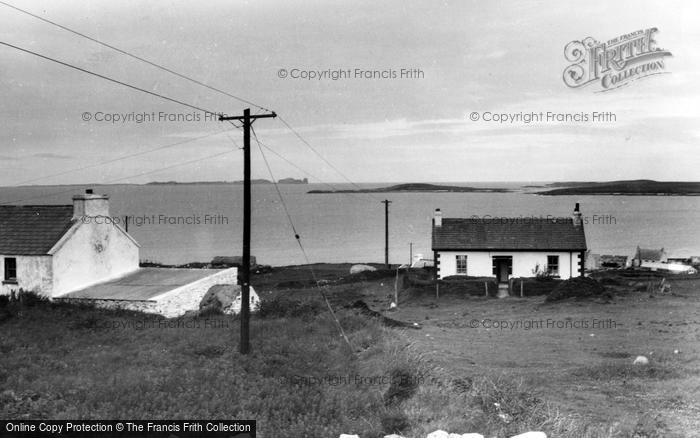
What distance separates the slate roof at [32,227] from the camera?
26.0 meters

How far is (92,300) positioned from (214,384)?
13753 mm

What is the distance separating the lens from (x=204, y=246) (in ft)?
351

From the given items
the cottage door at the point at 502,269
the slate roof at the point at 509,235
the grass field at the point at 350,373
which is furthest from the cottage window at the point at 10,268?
the cottage door at the point at 502,269

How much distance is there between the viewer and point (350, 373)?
15.7 m

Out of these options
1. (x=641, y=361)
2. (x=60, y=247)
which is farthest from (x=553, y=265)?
(x=60, y=247)

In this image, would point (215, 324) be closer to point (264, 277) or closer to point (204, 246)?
point (264, 277)

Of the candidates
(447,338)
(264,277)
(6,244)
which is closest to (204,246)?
(264,277)

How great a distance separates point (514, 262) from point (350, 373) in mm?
25640

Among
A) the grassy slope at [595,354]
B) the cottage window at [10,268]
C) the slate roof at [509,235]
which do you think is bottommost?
the grassy slope at [595,354]

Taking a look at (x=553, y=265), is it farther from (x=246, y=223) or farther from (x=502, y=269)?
(x=246, y=223)

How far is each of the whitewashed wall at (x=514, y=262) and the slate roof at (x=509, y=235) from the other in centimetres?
40

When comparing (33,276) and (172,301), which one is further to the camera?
(33,276)

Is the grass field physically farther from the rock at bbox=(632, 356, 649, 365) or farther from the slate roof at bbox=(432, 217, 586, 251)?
the slate roof at bbox=(432, 217, 586, 251)

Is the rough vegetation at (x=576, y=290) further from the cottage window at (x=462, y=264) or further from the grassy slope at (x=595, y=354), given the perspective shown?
the cottage window at (x=462, y=264)
